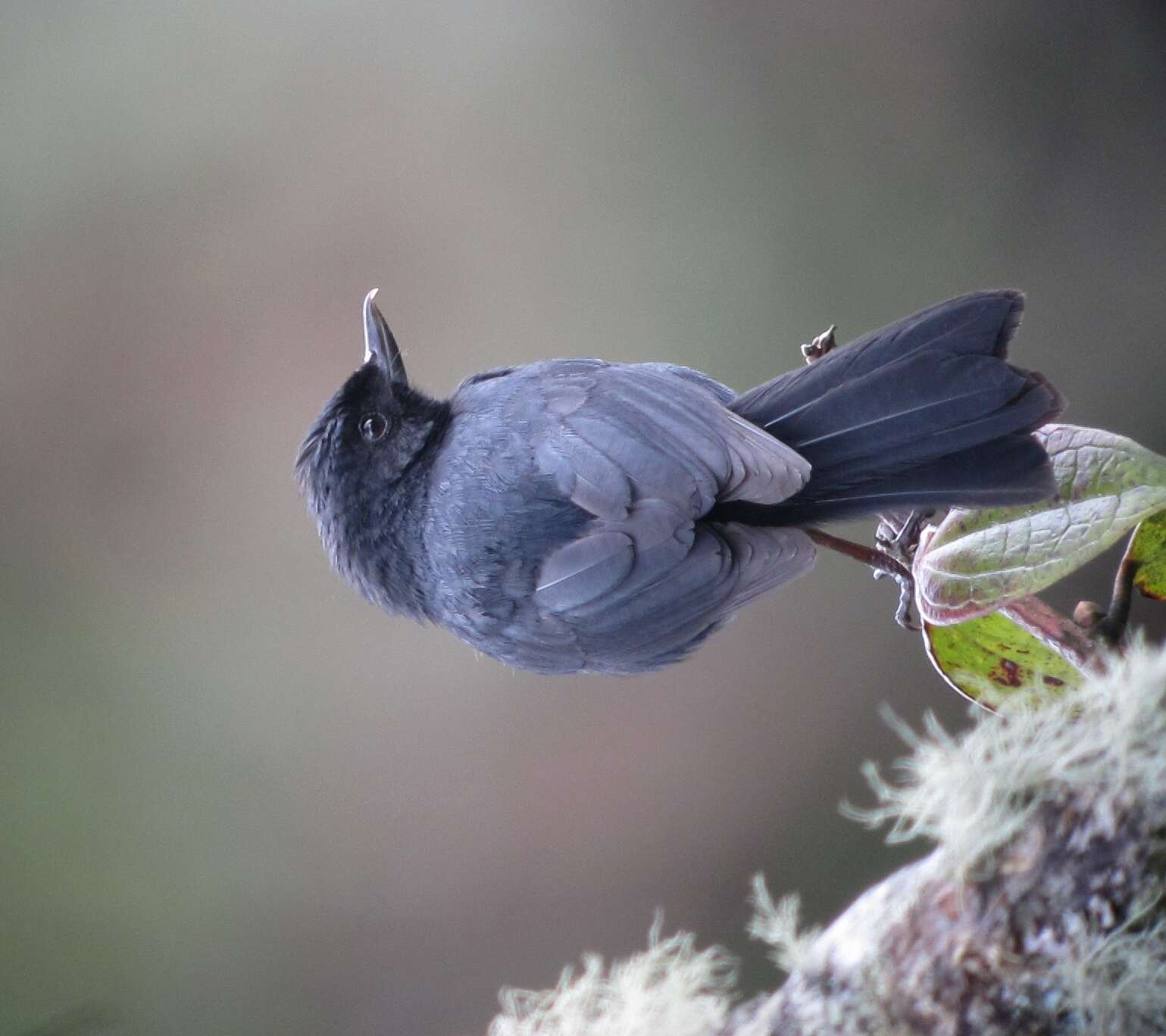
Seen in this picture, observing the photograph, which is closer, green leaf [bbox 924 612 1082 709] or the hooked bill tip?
green leaf [bbox 924 612 1082 709]

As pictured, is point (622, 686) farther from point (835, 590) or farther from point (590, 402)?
point (590, 402)

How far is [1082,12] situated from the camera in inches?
61.3

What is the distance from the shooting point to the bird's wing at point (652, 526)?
3.11ft

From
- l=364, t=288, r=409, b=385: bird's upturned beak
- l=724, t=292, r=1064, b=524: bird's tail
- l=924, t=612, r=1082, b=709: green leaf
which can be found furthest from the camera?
l=364, t=288, r=409, b=385: bird's upturned beak

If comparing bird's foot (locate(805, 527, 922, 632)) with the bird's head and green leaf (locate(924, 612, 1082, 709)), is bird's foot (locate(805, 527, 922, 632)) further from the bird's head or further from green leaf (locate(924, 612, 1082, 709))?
the bird's head

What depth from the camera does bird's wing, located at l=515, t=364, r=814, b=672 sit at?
95 cm

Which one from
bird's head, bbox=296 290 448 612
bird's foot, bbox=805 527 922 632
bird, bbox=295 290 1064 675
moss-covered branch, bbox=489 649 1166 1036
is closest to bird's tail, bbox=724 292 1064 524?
bird, bbox=295 290 1064 675

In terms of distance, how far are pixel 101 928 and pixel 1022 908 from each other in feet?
4.97

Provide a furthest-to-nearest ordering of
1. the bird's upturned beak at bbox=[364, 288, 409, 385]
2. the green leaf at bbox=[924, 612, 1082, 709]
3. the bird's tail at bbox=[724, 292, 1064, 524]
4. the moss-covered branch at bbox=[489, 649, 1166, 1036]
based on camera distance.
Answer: the bird's upturned beak at bbox=[364, 288, 409, 385] < the green leaf at bbox=[924, 612, 1082, 709] < the bird's tail at bbox=[724, 292, 1064, 524] < the moss-covered branch at bbox=[489, 649, 1166, 1036]

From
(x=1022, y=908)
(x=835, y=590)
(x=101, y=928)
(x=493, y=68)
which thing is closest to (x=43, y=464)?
(x=101, y=928)

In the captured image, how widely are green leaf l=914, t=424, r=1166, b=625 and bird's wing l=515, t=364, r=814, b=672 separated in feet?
0.45

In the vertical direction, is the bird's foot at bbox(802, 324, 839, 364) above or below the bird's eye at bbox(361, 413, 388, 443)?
below

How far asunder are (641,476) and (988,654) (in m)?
0.40

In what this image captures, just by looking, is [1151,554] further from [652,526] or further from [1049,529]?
[652,526]
